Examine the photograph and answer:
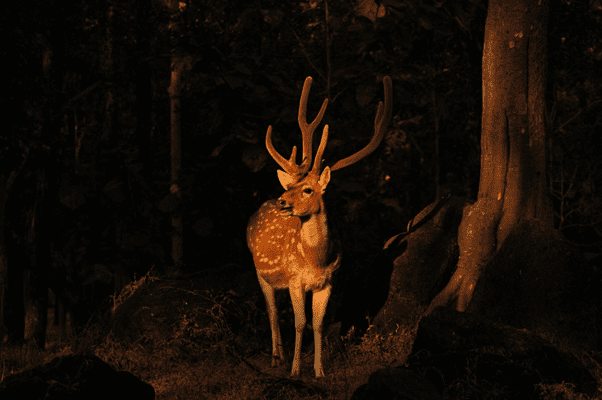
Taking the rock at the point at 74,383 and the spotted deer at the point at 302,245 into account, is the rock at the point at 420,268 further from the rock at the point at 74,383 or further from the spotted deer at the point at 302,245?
the rock at the point at 74,383

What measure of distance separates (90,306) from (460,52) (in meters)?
6.62

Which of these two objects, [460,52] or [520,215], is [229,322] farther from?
[460,52]

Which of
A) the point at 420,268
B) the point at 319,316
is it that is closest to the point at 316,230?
the point at 319,316

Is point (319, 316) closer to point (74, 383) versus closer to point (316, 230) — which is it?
point (316, 230)

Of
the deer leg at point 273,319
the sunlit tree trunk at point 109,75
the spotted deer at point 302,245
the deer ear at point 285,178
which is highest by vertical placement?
the sunlit tree trunk at point 109,75

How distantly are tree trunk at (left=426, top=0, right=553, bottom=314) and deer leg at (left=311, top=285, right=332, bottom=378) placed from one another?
1352mm

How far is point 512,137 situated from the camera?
243 inches

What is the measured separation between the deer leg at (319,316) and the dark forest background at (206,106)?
1841 millimetres

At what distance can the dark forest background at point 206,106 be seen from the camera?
6.28 meters

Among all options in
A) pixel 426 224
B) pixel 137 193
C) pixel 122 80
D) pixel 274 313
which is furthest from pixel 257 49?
pixel 274 313

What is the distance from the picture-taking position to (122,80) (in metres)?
6.95

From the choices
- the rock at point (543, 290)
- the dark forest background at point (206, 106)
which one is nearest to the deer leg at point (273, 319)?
the dark forest background at point (206, 106)

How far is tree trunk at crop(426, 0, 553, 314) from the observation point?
20.1 feet

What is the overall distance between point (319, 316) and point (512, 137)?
105 inches
